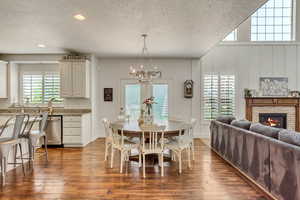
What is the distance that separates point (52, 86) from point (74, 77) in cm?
113

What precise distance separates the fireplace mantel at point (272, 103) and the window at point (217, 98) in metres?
0.50

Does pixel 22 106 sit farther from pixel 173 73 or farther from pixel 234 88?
pixel 234 88

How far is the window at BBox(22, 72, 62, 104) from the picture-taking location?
22.6 feet

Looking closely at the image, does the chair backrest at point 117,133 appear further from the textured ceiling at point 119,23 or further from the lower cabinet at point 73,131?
the lower cabinet at point 73,131

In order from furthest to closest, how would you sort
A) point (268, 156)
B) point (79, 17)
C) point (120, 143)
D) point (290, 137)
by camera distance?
point (120, 143)
point (79, 17)
point (268, 156)
point (290, 137)

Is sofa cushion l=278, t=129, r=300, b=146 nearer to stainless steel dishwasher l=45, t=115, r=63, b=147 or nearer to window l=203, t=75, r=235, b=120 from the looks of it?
window l=203, t=75, r=235, b=120

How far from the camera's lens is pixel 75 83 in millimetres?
6277

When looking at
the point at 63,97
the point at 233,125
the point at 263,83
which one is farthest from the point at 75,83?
the point at 263,83

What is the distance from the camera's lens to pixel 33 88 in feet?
22.7

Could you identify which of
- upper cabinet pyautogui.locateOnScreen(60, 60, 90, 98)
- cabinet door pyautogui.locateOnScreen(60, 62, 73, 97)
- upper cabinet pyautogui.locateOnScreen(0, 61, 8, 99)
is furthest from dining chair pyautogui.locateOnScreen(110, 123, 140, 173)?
upper cabinet pyautogui.locateOnScreen(0, 61, 8, 99)

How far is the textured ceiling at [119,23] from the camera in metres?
3.04

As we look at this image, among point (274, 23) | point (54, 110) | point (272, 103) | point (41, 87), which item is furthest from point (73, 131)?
point (274, 23)

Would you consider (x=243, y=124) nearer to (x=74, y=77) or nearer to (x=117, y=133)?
(x=117, y=133)

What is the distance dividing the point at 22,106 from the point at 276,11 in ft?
29.7
